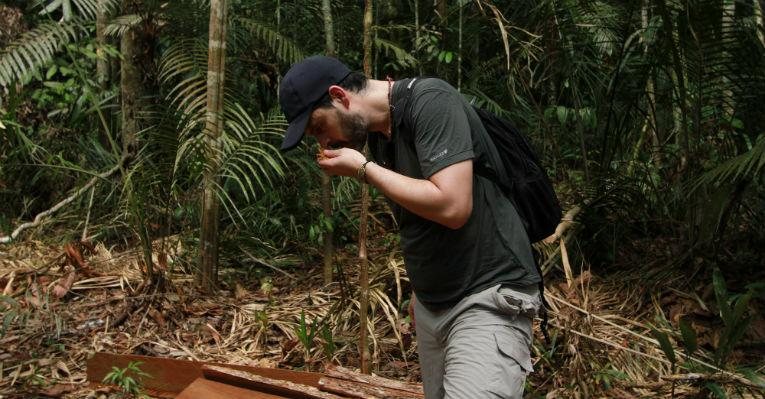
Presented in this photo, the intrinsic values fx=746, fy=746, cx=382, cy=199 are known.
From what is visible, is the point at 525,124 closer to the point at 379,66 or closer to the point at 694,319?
the point at 379,66

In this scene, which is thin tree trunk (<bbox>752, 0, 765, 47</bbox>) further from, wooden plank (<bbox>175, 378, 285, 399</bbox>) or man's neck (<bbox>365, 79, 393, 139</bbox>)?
wooden plank (<bbox>175, 378, 285, 399</bbox>)

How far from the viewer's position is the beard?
2.32 meters

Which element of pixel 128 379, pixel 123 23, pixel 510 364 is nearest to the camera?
pixel 510 364

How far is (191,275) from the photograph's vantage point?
18.0 ft

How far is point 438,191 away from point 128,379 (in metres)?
2.55

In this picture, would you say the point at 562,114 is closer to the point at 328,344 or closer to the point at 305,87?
the point at 328,344

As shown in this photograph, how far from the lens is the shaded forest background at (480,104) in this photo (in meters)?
4.52

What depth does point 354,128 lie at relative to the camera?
7.62 ft

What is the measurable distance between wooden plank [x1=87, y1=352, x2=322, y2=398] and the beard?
1.91m

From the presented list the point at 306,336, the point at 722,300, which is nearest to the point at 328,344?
the point at 306,336

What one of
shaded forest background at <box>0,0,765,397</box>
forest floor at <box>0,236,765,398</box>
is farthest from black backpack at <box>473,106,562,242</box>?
forest floor at <box>0,236,765,398</box>

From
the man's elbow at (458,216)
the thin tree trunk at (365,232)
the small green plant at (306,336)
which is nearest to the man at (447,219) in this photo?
the man's elbow at (458,216)

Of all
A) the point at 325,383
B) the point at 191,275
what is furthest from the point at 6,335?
the point at 325,383

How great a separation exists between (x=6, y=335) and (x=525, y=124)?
4.19m
